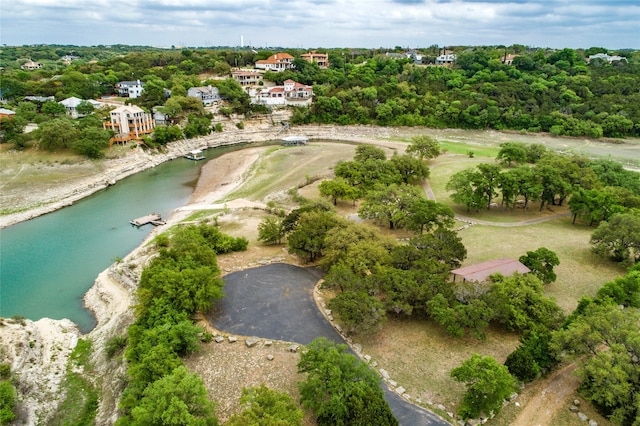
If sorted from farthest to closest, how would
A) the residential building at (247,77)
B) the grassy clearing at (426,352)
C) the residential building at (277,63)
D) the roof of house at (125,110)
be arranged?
the residential building at (277,63) → the residential building at (247,77) → the roof of house at (125,110) → the grassy clearing at (426,352)

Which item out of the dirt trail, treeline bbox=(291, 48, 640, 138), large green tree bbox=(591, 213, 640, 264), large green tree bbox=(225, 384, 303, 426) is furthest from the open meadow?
treeline bbox=(291, 48, 640, 138)

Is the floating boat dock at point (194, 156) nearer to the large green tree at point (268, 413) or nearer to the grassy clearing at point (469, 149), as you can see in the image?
the grassy clearing at point (469, 149)

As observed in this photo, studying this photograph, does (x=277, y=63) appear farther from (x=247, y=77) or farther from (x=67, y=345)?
(x=67, y=345)

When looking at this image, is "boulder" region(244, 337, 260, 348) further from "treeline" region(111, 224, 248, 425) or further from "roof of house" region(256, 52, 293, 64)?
"roof of house" region(256, 52, 293, 64)

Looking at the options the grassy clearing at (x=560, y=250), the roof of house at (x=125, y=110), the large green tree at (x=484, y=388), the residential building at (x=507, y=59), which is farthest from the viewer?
the residential building at (x=507, y=59)

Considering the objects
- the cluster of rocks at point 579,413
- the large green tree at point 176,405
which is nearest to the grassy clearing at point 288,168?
the large green tree at point 176,405

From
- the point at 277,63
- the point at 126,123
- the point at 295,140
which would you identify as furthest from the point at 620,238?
the point at 277,63
